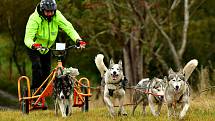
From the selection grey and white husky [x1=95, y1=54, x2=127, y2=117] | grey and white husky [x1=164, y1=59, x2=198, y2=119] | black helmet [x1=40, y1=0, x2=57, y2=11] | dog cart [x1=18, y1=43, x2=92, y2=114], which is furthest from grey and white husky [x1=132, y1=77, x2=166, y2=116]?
black helmet [x1=40, y1=0, x2=57, y2=11]

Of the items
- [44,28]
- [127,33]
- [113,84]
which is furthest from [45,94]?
[127,33]

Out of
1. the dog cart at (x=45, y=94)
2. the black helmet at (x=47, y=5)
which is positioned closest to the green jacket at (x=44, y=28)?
the black helmet at (x=47, y=5)

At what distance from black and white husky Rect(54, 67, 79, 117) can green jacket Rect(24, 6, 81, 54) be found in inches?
32.1

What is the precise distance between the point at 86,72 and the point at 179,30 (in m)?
6.99

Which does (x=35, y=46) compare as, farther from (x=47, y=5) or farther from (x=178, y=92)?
(x=178, y=92)

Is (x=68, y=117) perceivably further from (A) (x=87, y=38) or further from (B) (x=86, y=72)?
(B) (x=86, y=72)

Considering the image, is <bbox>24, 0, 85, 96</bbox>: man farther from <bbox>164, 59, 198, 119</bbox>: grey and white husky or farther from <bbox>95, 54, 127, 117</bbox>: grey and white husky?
<bbox>164, 59, 198, 119</bbox>: grey and white husky

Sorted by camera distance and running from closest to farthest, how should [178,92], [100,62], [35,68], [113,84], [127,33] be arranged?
[178,92], [113,84], [100,62], [35,68], [127,33]

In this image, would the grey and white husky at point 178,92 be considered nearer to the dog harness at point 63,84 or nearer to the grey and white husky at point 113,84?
the grey and white husky at point 113,84

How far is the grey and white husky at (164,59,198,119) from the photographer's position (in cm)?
994

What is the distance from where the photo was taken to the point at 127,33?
2695 cm

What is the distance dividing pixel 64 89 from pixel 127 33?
16237mm

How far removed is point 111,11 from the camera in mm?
27859

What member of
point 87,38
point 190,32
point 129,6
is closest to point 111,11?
point 129,6
